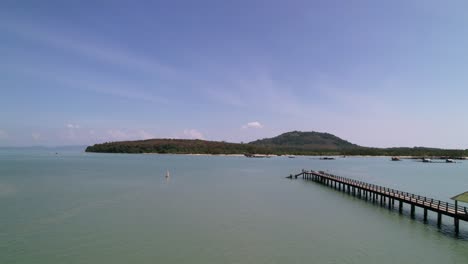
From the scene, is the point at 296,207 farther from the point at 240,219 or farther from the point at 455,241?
the point at 455,241

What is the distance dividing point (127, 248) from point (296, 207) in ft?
66.2

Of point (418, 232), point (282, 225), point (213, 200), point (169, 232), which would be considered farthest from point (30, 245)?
point (418, 232)

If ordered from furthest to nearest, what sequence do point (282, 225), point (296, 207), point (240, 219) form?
point (296, 207) < point (240, 219) < point (282, 225)

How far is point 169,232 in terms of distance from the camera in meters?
25.6

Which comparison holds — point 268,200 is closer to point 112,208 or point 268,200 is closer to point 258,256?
point 112,208

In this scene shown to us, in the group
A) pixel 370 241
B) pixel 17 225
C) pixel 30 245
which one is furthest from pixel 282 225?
pixel 17 225

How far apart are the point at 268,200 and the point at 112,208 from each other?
58.0 ft

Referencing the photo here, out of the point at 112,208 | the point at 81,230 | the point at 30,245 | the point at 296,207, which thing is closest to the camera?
the point at 30,245

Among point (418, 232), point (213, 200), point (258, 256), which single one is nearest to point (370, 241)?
point (418, 232)

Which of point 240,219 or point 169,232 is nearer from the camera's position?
point 169,232

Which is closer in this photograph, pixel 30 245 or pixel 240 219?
pixel 30 245

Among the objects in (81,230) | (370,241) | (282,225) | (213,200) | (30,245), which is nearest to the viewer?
(30,245)

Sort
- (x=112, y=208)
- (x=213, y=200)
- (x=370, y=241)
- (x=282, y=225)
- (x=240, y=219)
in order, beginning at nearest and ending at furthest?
(x=370, y=241) < (x=282, y=225) < (x=240, y=219) < (x=112, y=208) < (x=213, y=200)

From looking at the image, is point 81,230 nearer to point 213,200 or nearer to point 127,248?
point 127,248
